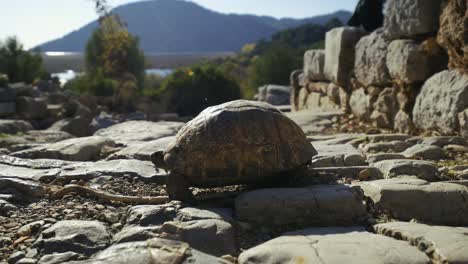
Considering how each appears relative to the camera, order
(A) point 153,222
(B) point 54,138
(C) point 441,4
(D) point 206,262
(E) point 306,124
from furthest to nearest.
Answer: (B) point 54,138
(E) point 306,124
(C) point 441,4
(A) point 153,222
(D) point 206,262

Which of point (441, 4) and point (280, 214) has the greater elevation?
point (441, 4)

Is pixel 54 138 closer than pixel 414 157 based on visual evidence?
No

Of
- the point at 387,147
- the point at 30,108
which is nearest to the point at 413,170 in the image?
the point at 387,147

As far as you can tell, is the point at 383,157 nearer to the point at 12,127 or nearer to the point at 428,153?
the point at 428,153

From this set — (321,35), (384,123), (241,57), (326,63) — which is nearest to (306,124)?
(384,123)

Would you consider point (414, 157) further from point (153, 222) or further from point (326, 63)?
point (326, 63)

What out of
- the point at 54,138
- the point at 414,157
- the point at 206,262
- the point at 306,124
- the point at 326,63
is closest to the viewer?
the point at 206,262

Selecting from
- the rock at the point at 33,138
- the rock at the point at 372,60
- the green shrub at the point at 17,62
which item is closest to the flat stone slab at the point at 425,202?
the rock at the point at 372,60

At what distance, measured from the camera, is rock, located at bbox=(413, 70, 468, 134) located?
5.84 m

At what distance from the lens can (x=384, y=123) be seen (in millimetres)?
7969

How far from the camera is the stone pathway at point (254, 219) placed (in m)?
3.01

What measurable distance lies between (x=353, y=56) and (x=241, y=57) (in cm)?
4025

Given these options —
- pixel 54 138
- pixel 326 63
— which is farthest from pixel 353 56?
pixel 54 138

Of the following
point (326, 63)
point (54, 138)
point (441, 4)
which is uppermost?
point (441, 4)
